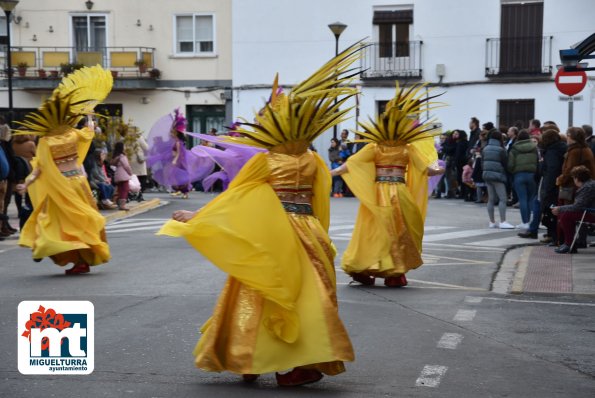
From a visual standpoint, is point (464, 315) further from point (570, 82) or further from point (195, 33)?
point (195, 33)

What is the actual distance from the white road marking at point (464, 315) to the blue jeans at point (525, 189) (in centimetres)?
844

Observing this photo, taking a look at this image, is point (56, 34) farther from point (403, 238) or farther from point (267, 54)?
point (403, 238)

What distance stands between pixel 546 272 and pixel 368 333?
4742 mm

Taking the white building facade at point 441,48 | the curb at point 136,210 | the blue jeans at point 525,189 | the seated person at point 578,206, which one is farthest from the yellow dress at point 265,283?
the white building facade at point 441,48

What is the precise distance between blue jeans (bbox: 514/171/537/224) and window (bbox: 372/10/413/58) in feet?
56.9

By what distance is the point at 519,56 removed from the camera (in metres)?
33.0

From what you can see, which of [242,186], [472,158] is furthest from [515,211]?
[242,186]

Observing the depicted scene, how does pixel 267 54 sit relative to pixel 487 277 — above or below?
above

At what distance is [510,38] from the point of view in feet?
108

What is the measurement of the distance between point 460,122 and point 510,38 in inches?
127

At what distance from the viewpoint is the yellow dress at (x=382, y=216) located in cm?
1095

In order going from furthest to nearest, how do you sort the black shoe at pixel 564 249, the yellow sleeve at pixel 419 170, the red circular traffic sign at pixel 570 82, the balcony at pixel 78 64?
the balcony at pixel 78 64, the red circular traffic sign at pixel 570 82, the black shoe at pixel 564 249, the yellow sleeve at pixel 419 170

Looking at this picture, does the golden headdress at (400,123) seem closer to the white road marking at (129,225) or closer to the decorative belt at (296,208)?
the decorative belt at (296,208)

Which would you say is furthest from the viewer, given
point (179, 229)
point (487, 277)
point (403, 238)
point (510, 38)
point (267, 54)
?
point (267, 54)
